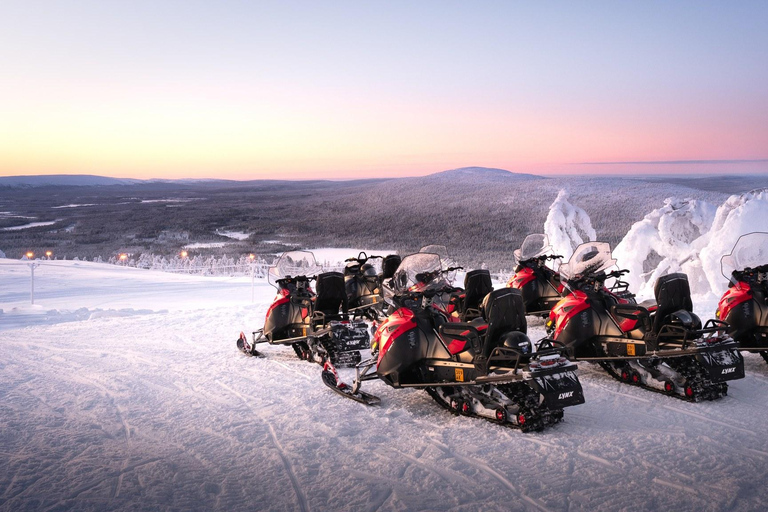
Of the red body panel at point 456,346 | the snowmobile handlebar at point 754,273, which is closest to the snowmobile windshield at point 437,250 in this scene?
the red body panel at point 456,346

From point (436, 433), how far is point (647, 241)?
11319 mm

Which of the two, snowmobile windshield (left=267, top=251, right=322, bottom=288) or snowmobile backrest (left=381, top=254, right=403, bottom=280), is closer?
snowmobile windshield (left=267, top=251, right=322, bottom=288)

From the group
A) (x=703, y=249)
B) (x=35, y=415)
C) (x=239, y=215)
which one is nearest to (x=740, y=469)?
(x=35, y=415)

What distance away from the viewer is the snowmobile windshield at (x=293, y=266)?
9.02m

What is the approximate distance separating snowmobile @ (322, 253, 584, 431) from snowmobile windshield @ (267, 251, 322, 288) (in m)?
2.81

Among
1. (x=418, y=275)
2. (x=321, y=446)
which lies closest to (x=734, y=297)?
(x=418, y=275)

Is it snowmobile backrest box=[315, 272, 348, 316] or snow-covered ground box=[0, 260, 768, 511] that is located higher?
snowmobile backrest box=[315, 272, 348, 316]

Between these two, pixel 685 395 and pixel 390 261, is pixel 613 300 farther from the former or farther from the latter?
pixel 390 261

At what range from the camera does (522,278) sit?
10695mm

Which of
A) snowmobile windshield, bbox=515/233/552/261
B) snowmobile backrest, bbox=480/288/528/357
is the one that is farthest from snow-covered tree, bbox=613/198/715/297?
snowmobile backrest, bbox=480/288/528/357

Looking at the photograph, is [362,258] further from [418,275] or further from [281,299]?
[418,275]

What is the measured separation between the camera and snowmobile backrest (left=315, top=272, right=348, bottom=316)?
8.55 metres

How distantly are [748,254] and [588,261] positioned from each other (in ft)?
6.31

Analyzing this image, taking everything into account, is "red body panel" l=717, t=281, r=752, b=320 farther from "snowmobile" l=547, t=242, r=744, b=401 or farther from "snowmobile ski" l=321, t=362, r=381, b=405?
"snowmobile ski" l=321, t=362, r=381, b=405
